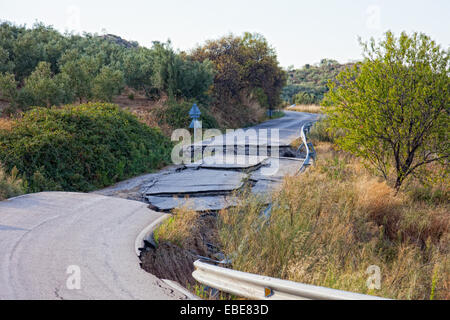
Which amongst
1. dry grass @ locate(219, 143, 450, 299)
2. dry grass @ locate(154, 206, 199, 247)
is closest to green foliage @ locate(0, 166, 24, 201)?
dry grass @ locate(154, 206, 199, 247)

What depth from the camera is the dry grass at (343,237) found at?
176 inches

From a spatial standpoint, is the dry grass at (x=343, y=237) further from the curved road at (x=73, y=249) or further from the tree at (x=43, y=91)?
the tree at (x=43, y=91)

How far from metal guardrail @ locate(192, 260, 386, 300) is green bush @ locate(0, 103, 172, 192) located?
5.84 meters

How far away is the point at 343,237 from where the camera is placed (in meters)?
6.06

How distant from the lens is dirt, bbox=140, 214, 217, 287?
184 inches

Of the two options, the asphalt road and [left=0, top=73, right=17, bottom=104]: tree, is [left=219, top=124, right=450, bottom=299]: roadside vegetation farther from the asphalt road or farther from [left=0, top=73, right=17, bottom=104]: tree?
[left=0, top=73, right=17, bottom=104]: tree

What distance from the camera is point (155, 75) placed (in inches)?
845

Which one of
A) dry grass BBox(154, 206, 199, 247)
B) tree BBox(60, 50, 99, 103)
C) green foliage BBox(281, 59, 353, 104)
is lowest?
dry grass BBox(154, 206, 199, 247)

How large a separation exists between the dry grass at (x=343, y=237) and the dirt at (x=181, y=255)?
276 mm

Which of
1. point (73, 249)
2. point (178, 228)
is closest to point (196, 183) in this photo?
point (178, 228)

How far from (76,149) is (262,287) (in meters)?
7.91

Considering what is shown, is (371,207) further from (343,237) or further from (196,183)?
(196,183)

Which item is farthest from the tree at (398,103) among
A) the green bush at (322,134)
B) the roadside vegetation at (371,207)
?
the green bush at (322,134)
